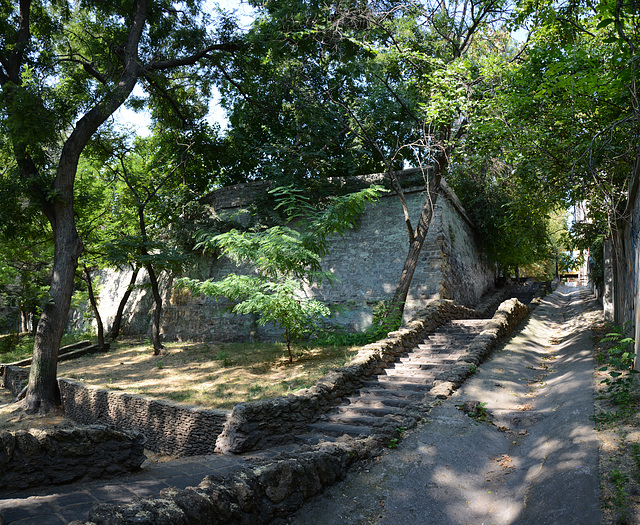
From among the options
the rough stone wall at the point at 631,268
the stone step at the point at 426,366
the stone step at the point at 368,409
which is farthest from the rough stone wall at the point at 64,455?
→ the rough stone wall at the point at 631,268

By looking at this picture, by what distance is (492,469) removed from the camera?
Result: 189 inches

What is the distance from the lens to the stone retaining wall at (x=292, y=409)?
5965mm

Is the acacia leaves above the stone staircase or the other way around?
above

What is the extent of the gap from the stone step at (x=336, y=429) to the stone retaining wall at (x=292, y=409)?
15 cm

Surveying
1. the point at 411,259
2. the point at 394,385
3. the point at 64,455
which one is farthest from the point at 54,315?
the point at 411,259

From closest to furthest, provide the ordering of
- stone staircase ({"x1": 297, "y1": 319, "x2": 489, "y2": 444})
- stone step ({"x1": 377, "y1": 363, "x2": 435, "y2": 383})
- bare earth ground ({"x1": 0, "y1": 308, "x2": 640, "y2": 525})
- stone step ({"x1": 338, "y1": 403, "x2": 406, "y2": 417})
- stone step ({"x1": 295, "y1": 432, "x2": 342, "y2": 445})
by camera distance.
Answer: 1. bare earth ground ({"x1": 0, "y1": 308, "x2": 640, "y2": 525})
2. stone step ({"x1": 295, "y1": 432, "x2": 342, "y2": 445})
3. stone staircase ({"x1": 297, "y1": 319, "x2": 489, "y2": 444})
4. stone step ({"x1": 338, "y1": 403, "x2": 406, "y2": 417})
5. stone step ({"x1": 377, "y1": 363, "x2": 435, "y2": 383})

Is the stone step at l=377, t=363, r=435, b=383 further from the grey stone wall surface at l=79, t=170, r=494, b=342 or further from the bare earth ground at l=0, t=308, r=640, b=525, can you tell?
the grey stone wall surface at l=79, t=170, r=494, b=342

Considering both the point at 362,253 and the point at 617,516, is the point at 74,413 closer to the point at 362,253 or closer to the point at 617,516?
the point at 362,253

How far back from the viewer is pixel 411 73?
38.2 feet

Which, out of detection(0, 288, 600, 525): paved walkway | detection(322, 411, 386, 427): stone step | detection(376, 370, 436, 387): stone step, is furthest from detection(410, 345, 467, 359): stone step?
detection(322, 411, 386, 427): stone step

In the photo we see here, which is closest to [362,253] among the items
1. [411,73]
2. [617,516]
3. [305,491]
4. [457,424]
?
[411,73]

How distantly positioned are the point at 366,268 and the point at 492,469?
8.24 m

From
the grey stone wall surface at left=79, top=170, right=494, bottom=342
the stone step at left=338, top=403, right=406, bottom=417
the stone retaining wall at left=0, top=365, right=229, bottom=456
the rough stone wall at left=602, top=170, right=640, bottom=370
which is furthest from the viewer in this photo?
the grey stone wall surface at left=79, top=170, right=494, bottom=342

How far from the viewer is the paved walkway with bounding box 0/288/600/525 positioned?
3633 millimetres
